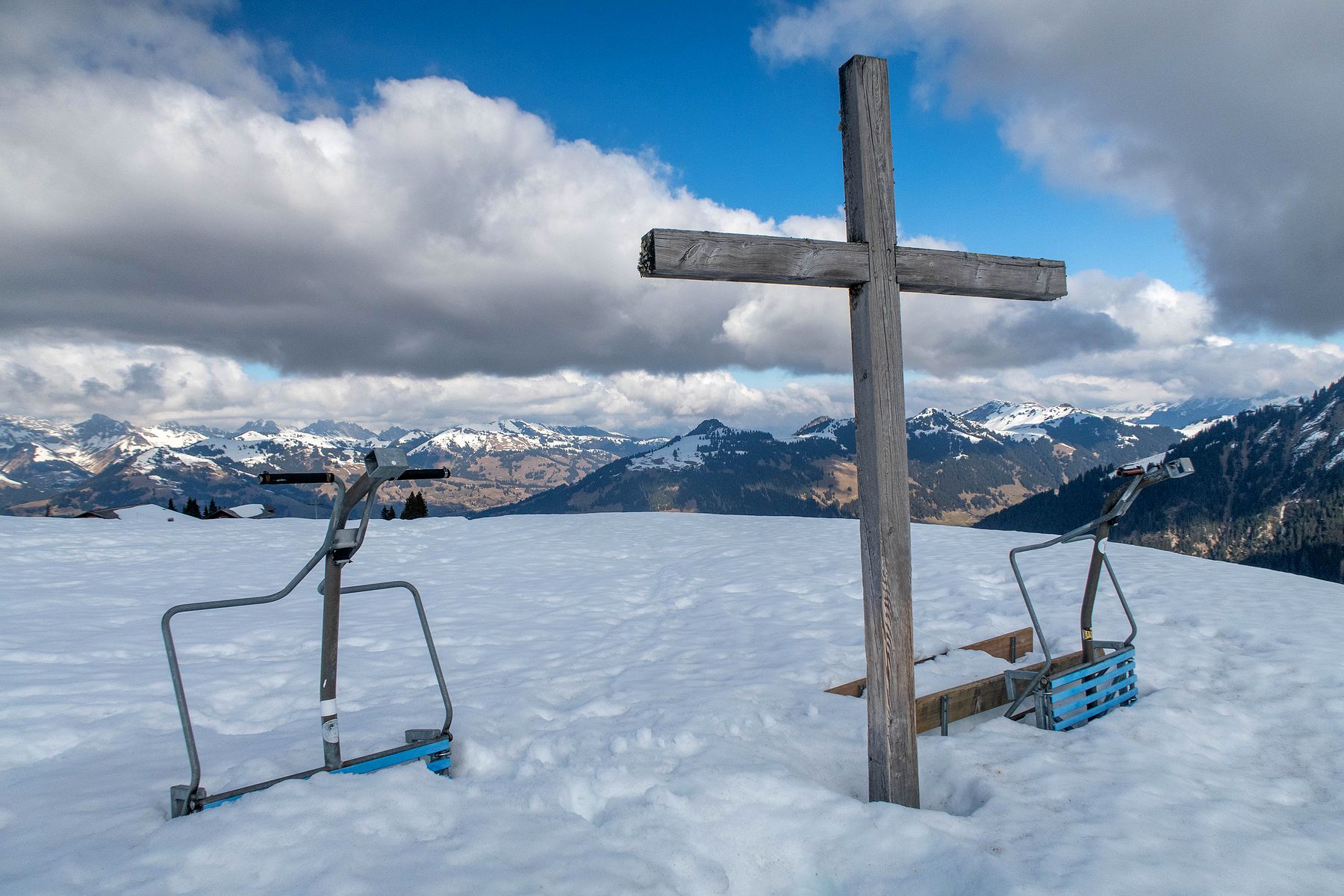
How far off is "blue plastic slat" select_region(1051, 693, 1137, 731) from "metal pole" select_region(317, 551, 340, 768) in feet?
18.4

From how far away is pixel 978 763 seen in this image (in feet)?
17.0

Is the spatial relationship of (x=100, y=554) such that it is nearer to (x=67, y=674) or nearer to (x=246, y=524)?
(x=246, y=524)

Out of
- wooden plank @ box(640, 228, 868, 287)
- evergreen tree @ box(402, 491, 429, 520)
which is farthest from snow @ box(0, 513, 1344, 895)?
evergreen tree @ box(402, 491, 429, 520)

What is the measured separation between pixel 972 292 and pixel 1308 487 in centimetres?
25688

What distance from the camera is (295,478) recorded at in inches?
148

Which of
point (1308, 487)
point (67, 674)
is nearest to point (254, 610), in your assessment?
A: point (67, 674)

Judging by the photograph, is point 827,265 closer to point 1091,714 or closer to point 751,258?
point 751,258

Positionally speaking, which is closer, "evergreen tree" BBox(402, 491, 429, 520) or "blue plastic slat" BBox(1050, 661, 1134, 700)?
"blue plastic slat" BBox(1050, 661, 1134, 700)

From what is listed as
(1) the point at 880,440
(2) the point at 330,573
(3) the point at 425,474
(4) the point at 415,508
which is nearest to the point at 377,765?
(2) the point at 330,573

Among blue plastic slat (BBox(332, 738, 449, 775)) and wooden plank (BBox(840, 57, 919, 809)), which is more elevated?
wooden plank (BBox(840, 57, 919, 809))

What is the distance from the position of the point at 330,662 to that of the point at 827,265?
3.88m

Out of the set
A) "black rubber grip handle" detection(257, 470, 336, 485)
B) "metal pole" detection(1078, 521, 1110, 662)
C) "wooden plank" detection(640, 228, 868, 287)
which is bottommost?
Result: "metal pole" detection(1078, 521, 1110, 662)

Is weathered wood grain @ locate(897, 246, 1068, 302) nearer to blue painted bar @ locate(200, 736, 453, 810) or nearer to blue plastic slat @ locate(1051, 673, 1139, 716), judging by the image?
blue plastic slat @ locate(1051, 673, 1139, 716)

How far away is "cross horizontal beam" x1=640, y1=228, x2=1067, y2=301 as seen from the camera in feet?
13.4
